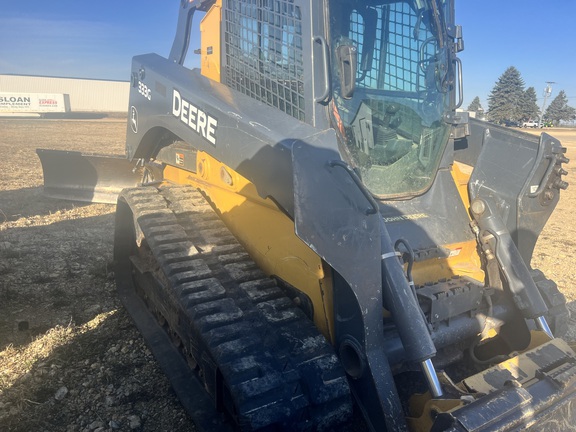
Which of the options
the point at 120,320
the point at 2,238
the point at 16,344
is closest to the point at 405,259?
the point at 120,320

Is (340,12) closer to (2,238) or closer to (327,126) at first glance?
(327,126)

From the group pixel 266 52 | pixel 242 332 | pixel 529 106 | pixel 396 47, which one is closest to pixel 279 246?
pixel 242 332

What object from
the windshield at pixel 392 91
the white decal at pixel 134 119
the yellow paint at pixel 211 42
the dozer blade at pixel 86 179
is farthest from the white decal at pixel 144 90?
the dozer blade at pixel 86 179

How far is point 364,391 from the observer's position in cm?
221

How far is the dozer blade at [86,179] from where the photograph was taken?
7379 millimetres

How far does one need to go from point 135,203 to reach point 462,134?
2459mm

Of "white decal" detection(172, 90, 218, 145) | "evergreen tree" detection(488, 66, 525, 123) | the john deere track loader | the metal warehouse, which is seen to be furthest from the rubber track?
"evergreen tree" detection(488, 66, 525, 123)

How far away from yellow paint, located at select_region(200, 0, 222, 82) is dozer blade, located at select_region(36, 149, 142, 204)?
4.11 metres

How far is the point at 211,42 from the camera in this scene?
352 cm

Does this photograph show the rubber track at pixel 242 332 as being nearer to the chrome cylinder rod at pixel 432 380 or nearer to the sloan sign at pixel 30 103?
the chrome cylinder rod at pixel 432 380

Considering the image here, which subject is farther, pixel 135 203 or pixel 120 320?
pixel 120 320

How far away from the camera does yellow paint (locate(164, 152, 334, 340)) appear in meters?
2.39

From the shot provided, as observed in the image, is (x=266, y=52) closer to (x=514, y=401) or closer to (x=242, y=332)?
(x=242, y=332)

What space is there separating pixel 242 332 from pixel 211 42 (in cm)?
231
